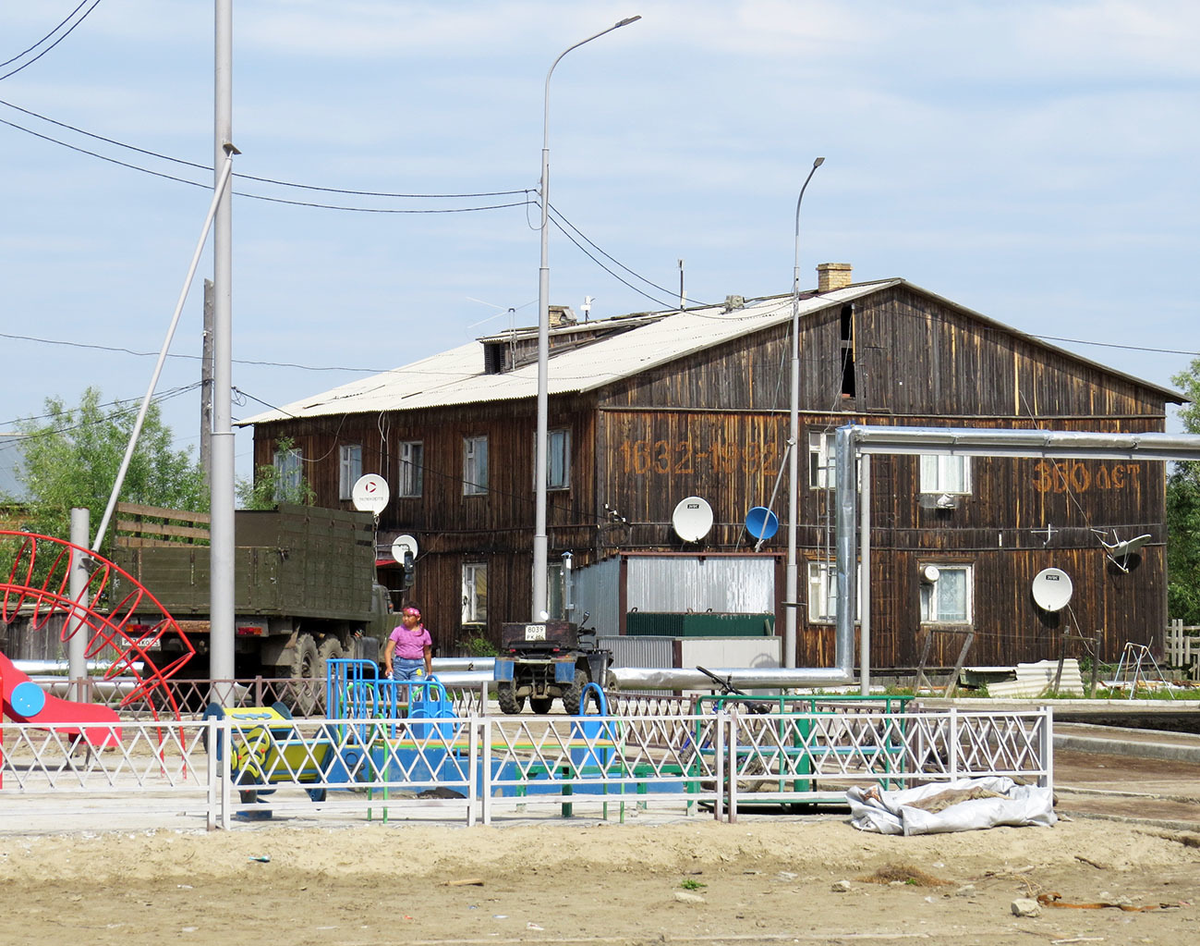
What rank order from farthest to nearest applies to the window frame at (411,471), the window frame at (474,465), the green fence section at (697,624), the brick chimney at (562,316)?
1. the brick chimney at (562,316)
2. the window frame at (411,471)
3. the window frame at (474,465)
4. the green fence section at (697,624)

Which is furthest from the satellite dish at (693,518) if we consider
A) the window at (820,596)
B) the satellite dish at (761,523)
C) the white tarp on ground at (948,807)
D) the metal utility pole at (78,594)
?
the white tarp on ground at (948,807)

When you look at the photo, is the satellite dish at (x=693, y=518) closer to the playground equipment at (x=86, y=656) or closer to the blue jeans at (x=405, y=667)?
the playground equipment at (x=86, y=656)

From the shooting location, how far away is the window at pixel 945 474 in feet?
136

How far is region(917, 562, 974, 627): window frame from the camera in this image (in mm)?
41219

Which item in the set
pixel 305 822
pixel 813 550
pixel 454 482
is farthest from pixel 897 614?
pixel 305 822

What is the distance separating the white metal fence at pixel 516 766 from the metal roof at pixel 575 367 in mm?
24661

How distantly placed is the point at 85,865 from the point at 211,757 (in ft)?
4.10

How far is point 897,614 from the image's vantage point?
40.8m

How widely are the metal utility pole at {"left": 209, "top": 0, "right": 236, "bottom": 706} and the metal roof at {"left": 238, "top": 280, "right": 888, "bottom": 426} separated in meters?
22.6

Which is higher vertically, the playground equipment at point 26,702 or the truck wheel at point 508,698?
the playground equipment at point 26,702

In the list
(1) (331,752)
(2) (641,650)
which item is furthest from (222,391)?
(2) (641,650)

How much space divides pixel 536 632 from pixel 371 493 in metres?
17.4

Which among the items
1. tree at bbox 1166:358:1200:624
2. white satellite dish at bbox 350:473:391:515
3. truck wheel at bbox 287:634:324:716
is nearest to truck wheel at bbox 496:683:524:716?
truck wheel at bbox 287:634:324:716

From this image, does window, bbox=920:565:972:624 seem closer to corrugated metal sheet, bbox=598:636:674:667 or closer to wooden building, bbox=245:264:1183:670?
wooden building, bbox=245:264:1183:670
